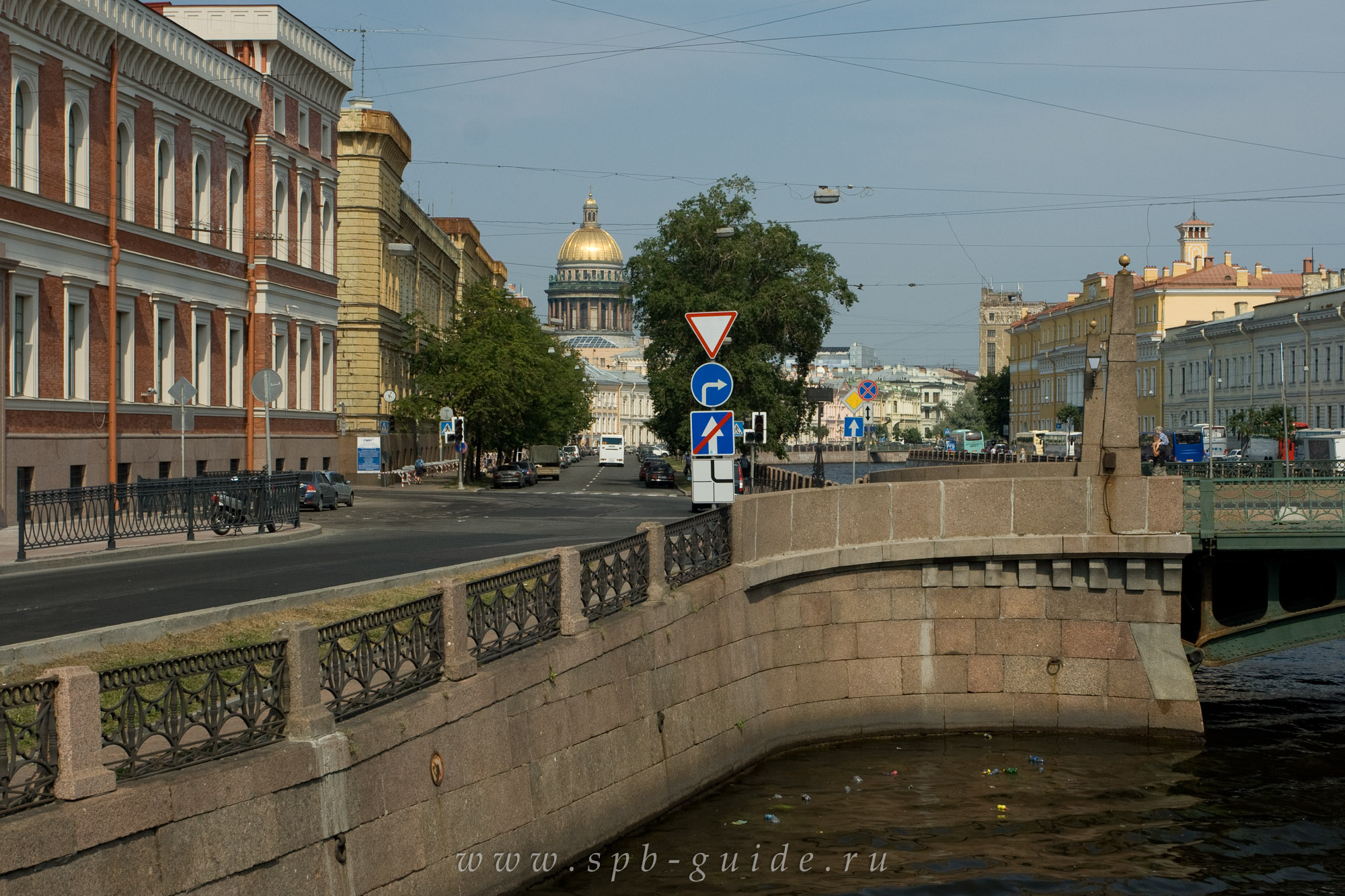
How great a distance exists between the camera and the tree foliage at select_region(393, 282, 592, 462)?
6450 cm

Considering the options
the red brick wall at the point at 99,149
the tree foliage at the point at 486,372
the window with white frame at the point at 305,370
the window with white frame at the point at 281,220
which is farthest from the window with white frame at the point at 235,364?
the tree foliage at the point at 486,372

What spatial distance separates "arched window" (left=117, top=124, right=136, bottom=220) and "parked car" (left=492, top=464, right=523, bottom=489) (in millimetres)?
28678

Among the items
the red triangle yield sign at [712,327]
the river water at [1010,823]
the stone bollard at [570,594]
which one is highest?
the red triangle yield sign at [712,327]

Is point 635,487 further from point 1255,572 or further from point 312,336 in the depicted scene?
point 1255,572

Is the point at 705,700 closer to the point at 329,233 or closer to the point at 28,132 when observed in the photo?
the point at 28,132

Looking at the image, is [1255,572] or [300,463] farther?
[300,463]

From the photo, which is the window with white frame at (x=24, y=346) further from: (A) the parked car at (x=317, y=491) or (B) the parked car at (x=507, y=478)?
(B) the parked car at (x=507, y=478)

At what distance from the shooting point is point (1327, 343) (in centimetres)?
7894

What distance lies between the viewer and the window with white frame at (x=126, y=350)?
118 ft

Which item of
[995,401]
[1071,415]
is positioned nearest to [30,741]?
[1071,415]

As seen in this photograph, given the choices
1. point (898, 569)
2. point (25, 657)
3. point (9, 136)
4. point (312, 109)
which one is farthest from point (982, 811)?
point (312, 109)

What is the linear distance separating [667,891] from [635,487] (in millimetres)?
54042

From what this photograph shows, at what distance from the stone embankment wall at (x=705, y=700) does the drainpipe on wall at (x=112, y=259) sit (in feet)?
72.4

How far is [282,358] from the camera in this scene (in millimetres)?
45812
